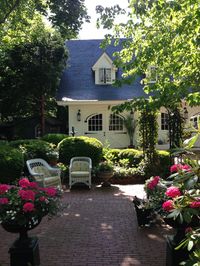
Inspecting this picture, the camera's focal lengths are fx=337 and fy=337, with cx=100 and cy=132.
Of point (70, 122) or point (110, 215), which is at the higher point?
point (70, 122)

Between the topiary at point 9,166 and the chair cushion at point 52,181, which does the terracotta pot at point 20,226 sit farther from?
the chair cushion at point 52,181

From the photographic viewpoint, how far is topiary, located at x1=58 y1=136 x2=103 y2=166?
13.1 m

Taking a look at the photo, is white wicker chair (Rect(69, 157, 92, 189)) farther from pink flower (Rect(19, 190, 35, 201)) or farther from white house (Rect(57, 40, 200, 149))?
white house (Rect(57, 40, 200, 149))

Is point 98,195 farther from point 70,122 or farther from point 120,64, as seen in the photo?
point 70,122

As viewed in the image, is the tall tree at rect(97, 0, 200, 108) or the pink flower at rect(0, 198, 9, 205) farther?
the tall tree at rect(97, 0, 200, 108)

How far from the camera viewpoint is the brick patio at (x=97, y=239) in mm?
5184

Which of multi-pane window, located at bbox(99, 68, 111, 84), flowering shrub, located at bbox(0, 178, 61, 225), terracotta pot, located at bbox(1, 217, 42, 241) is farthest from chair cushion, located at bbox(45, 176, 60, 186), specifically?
multi-pane window, located at bbox(99, 68, 111, 84)

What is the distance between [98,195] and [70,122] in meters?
11.7

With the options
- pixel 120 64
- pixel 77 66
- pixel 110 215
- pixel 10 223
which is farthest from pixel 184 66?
pixel 77 66

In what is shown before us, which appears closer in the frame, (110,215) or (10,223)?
(10,223)

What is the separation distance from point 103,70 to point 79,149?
1045cm

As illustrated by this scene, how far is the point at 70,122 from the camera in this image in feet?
70.2

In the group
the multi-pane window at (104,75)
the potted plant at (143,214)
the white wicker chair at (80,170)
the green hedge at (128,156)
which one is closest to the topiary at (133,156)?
the green hedge at (128,156)

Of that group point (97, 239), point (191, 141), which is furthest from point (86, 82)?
point (191, 141)
